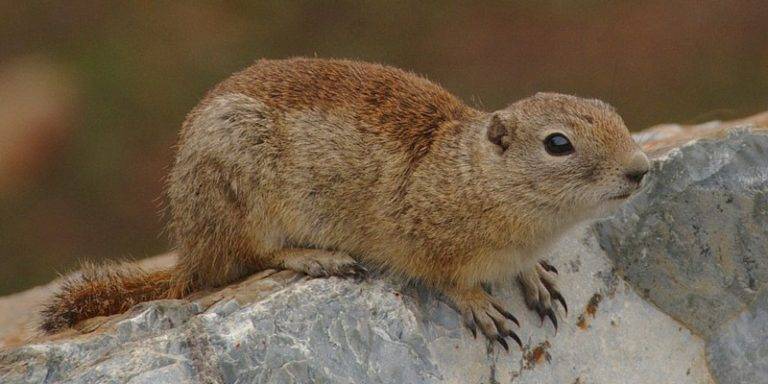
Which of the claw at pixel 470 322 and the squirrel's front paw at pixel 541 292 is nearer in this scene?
the claw at pixel 470 322

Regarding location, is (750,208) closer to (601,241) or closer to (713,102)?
(601,241)

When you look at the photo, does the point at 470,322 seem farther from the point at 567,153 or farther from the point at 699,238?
the point at 699,238

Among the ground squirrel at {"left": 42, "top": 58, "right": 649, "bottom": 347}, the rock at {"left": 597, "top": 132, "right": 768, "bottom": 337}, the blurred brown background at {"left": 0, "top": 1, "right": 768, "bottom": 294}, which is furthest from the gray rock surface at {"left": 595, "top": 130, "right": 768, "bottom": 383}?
the blurred brown background at {"left": 0, "top": 1, "right": 768, "bottom": 294}

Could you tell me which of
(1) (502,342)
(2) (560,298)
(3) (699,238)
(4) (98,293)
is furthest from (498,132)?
(4) (98,293)

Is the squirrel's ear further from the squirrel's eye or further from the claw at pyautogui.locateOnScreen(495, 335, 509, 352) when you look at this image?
the claw at pyautogui.locateOnScreen(495, 335, 509, 352)

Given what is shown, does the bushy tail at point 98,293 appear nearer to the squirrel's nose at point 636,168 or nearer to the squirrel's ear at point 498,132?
the squirrel's ear at point 498,132

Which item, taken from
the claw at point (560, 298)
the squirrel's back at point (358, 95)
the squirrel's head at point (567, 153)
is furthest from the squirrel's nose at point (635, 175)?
the squirrel's back at point (358, 95)
